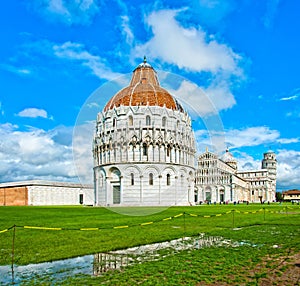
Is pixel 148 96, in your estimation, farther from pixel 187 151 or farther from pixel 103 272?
pixel 103 272

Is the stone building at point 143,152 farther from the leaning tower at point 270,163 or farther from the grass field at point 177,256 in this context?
the leaning tower at point 270,163

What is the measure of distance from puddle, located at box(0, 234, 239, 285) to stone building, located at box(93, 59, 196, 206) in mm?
50475

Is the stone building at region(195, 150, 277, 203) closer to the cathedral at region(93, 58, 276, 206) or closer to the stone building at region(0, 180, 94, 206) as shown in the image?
the stone building at region(0, 180, 94, 206)

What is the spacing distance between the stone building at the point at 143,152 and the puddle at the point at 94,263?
5048 centimetres

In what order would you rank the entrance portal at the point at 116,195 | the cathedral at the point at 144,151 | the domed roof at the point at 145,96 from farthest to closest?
the domed roof at the point at 145,96, the entrance portal at the point at 116,195, the cathedral at the point at 144,151

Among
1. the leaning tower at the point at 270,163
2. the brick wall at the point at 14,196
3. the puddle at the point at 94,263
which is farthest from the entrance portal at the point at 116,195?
the leaning tower at the point at 270,163

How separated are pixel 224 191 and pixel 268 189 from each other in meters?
31.0

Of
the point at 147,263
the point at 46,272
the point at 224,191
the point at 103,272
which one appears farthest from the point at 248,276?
the point at 224,191

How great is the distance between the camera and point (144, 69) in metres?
81.8

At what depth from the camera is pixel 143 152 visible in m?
66.8

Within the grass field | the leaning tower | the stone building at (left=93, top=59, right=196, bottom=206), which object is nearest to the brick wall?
the stone building at (left=93, top=59, right=196, bottom=206)

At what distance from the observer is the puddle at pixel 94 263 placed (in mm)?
9680

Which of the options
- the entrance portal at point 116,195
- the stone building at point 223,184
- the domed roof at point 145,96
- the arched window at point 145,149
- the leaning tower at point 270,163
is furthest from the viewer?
the leaning tower at point 270,163

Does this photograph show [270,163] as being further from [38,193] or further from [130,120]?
[130,120]
